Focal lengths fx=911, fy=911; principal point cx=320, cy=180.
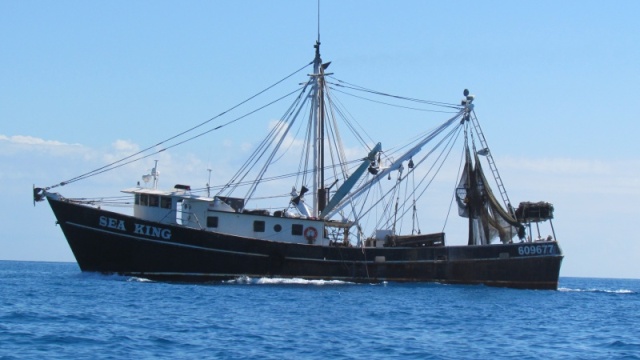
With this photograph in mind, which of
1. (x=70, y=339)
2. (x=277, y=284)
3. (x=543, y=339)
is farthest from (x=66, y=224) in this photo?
(x=543, y=339)

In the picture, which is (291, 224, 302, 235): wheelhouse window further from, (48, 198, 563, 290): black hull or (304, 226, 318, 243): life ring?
(48, 198, 563, 290): black hull

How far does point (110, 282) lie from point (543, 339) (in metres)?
19.7

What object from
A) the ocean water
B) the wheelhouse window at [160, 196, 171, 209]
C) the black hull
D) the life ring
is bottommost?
the ocean water

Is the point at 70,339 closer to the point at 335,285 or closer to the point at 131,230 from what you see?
the point at 131,230

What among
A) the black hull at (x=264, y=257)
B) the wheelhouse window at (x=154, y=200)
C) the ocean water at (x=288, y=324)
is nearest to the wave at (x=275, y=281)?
the black hull at (x=264, y=257)

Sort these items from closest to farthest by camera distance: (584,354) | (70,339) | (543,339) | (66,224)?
(70,339), (584,354), (543,339), (66,224)

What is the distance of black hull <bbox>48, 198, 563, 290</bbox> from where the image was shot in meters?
40.1

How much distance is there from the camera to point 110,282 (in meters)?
38.3

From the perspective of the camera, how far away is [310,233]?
145ft

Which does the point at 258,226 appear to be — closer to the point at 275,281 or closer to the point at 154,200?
the point at 275,281

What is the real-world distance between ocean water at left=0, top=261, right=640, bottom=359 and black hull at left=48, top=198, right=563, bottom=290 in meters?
1.39

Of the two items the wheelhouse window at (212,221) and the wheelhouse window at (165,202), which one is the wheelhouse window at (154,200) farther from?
the wheelhouse window at (212,221)

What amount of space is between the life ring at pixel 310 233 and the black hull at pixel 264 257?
31.6 inches

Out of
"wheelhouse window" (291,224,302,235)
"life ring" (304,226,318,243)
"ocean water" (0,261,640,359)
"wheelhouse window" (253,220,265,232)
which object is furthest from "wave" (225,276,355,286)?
"wheelhouse window" (253,220,265,232)
